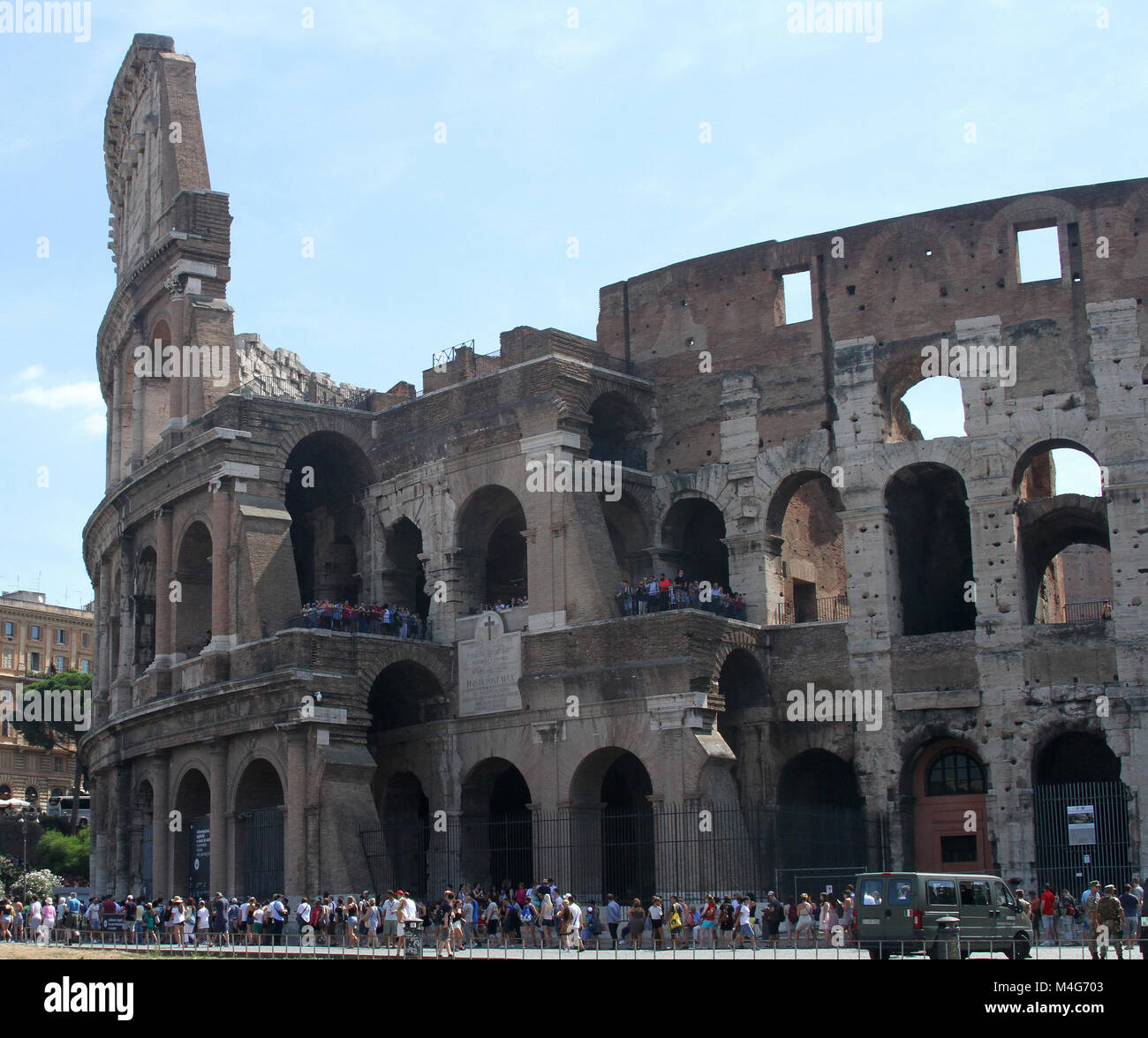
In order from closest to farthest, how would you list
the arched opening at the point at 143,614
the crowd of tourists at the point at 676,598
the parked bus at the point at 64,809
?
the crowd of tourists at the point at 676,598 → the arched opening at the point at 143,614 → the parked bus at the point at 64,809

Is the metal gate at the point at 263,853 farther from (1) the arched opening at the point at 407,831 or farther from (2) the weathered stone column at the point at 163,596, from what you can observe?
(2) the weathered stone column at the point at 163,596

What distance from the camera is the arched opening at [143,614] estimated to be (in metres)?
39.6

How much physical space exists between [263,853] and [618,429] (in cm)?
1089

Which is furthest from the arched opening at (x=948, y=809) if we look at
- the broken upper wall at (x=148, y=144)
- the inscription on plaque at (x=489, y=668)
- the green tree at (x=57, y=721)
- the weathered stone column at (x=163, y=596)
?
the green tree at (x=57, y=721)

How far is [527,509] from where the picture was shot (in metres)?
33.2

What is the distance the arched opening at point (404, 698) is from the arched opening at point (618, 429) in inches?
223

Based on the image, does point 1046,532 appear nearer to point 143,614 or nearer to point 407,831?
point 407,831

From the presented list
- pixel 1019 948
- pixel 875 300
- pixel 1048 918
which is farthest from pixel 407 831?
pixel 1019 948

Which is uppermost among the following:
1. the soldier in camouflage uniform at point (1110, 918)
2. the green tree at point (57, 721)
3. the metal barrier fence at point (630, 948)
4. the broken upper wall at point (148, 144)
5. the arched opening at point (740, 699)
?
the broken upper wall at point (148, 144)

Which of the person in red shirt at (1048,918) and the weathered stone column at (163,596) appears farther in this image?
the weathered stone column at (163,596)

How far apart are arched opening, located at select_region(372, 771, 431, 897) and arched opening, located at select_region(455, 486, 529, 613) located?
4001 mm

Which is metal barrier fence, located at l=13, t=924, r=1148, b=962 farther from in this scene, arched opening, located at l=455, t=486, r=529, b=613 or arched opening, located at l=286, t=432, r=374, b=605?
arched opening, located at l=286, t=432, r=374, b=605

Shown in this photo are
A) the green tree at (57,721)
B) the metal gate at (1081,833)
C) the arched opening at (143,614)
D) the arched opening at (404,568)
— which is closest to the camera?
the metal gate at (1081,833)
